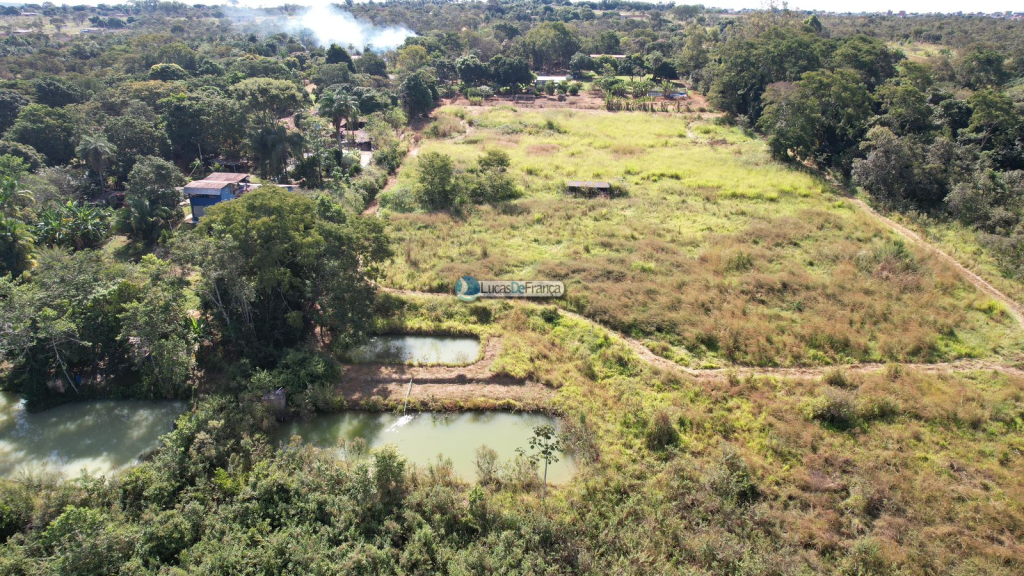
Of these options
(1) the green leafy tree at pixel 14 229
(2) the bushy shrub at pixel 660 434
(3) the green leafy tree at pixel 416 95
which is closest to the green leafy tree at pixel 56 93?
(1) the green leafy tree at pixel 14 229

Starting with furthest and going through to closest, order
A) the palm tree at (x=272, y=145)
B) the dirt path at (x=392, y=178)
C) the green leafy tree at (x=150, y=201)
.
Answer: the palm tree at (x=272, y=145)
the dirt path at (x=392, y=178)
the green leafy tree at (x=150, y=201)

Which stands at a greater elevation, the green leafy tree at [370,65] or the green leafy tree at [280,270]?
the green leafy tree at [370,65]

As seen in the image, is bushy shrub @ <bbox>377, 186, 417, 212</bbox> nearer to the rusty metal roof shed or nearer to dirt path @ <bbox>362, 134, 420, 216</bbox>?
dirt path @ <bbox>362, 134, 420, 216</bbox>

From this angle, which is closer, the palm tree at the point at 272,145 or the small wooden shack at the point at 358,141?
the palm tree at the point at 272,145

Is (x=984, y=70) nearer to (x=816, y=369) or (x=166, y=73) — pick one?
(x=816, y=369)

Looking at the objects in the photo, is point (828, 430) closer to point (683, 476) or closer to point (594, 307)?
point (683, 476)

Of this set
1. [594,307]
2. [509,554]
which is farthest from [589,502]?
[594,307]

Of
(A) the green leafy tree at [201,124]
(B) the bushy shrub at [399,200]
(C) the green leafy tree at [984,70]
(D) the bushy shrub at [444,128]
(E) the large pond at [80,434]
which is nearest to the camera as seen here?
(E) the large pond at [80,434]

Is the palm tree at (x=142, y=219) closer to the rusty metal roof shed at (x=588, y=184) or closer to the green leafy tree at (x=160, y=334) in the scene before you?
the green leafy tree at (x=160, y=334)
